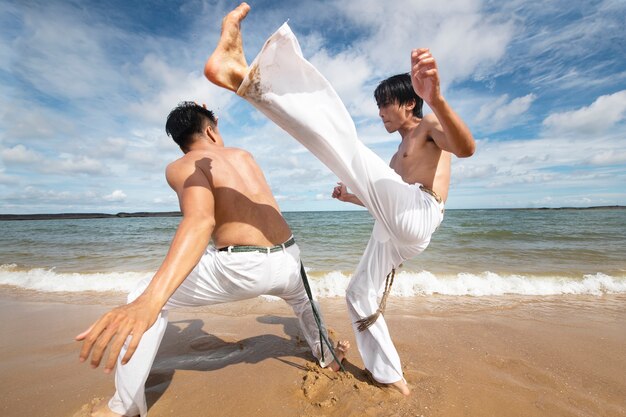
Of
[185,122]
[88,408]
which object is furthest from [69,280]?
[185,122]

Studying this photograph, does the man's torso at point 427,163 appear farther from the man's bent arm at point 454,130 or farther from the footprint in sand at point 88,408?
the footprint in sand at point 88,408

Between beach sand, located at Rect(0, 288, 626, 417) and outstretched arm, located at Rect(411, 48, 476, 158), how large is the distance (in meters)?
1.80

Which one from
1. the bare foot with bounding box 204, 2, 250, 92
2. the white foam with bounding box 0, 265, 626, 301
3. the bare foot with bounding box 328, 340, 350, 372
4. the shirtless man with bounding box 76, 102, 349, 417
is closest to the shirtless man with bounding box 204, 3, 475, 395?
the bare foot with bounding box 204, 2, 250, 92

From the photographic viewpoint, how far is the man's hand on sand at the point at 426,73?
160 centimetres

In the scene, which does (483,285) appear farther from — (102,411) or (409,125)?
(102,411)

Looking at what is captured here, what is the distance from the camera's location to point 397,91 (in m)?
2.55

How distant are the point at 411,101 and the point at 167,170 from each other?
198 centimetres

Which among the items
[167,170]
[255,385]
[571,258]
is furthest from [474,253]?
[167,170]

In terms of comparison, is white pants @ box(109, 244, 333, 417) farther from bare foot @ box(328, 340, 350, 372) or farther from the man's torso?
the man's torso

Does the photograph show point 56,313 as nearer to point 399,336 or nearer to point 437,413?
point 399,336

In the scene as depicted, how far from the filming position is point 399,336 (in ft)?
11.3

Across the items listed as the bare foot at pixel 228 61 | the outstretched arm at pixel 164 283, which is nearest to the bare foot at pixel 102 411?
the outstretched arm at pixel 164 283

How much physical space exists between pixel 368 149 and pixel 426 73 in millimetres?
514

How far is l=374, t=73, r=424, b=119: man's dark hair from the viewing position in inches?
99.3
